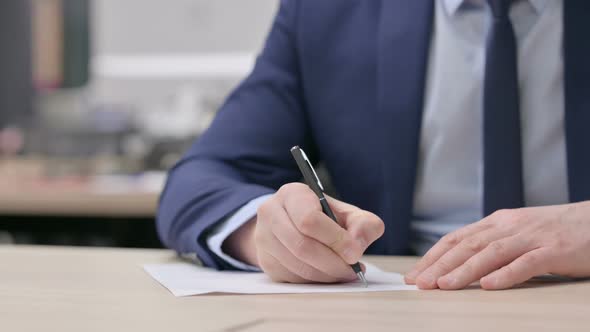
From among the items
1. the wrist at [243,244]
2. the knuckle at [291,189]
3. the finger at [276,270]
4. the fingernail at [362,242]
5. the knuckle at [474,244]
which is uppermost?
the knuckle at [291,189]

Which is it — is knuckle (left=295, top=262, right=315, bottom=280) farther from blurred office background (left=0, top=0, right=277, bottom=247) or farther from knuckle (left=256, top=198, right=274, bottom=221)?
blurred office background (left=0, top=0, right=277, bottom=247)

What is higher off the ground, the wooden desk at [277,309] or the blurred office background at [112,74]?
the wooden desk at [277,309]

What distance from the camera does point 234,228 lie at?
3.34 feet

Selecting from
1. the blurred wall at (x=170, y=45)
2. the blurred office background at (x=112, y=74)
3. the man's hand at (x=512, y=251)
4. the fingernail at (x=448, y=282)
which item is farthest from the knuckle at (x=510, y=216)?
the blurred wall at (x=170, y=45)

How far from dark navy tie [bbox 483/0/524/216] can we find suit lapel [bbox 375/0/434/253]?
127 mm

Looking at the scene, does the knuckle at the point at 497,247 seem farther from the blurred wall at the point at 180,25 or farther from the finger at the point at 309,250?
the blurred wall at the point at 180,25

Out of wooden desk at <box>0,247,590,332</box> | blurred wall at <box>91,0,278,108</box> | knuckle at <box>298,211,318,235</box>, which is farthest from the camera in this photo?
blurred wall at <box>91,0,278,108</box>

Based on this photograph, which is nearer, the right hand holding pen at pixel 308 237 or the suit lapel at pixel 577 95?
the right hand holding pen at pixel 308 237

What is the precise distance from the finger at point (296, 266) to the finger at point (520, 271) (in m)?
0.14

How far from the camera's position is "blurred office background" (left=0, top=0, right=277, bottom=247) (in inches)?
119

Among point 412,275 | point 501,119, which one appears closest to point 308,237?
point 412,275

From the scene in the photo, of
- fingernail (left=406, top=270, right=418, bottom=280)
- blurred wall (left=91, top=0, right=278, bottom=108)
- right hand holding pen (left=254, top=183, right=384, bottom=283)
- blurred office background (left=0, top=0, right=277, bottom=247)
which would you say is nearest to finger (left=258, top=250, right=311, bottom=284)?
right hand holding pen (left=254, top=183, right=384, bottom=283)

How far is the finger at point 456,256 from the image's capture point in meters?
0.83

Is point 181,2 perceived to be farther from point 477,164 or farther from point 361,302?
point 361,302
